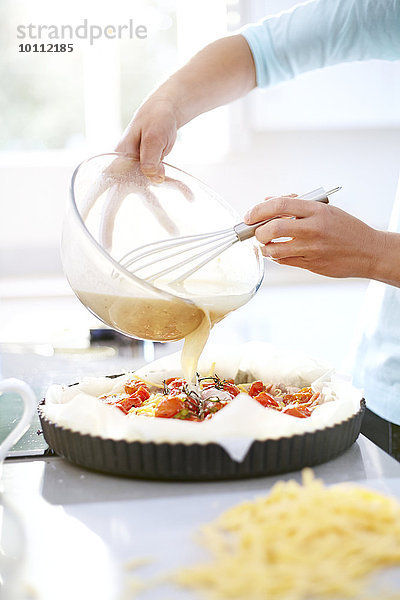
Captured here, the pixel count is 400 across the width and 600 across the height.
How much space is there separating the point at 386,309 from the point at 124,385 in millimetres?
502

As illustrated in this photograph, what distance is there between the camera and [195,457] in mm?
670

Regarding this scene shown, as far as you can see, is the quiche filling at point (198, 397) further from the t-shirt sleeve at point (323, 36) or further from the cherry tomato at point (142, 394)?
the t-shirt sleeve at point (323, 36)

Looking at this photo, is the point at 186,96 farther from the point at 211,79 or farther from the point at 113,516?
the point at 113,516

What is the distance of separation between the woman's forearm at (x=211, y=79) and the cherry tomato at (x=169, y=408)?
52cm

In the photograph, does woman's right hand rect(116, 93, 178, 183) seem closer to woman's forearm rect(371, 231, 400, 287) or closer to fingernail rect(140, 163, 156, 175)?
fingernail rect(140, 163, 156, 175)

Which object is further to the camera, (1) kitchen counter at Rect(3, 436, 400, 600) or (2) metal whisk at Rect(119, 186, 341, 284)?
(2) metal whisk at Rect(119, 186, 341, 284)

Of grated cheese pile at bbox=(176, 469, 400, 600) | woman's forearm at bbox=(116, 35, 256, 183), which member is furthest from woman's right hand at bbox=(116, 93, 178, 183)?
grated cheese pile at bbox=(176, 469, 400, 600)

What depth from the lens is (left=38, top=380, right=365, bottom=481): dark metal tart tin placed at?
0.67 m

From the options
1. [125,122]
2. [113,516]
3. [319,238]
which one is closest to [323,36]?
[319,238]

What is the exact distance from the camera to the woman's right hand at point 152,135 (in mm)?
997

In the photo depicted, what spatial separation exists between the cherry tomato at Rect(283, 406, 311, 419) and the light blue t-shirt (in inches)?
14.4

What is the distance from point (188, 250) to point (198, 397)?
7.3 inches

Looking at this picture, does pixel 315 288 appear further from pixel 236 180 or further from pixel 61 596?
pixel 61 596

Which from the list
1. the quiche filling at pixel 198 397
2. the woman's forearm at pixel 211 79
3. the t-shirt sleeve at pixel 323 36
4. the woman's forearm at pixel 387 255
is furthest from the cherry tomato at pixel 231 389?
the t-shirt sleeve at pixel 323 36
